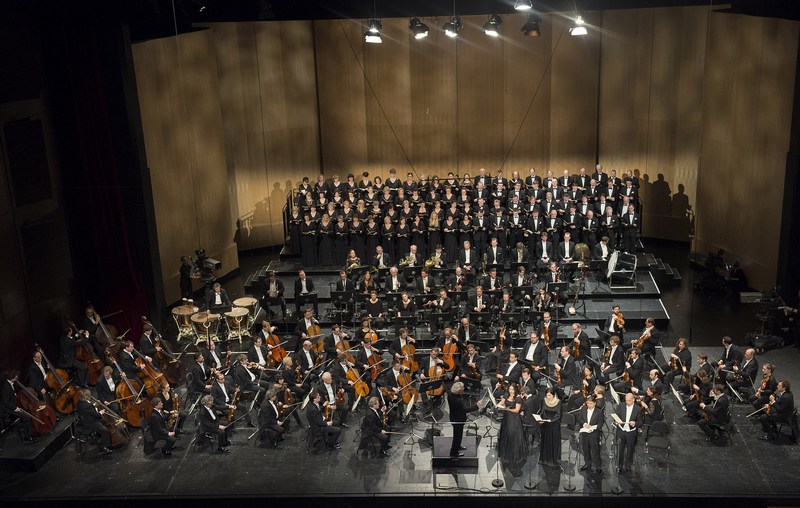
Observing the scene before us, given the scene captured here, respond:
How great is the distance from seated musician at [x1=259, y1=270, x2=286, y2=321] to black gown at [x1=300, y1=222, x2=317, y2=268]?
5.90ft

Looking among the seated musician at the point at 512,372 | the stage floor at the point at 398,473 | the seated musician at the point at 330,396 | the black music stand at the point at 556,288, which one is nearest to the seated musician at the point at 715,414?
the stage floor at the point at 398,473

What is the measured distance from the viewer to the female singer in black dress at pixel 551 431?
1109 centimetres

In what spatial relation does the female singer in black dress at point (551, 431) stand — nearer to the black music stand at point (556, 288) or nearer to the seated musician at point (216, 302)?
the black music stand at point (556, 288)

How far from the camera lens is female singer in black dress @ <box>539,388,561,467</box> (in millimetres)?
11094

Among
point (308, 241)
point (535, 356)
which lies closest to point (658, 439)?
point (535, 356)

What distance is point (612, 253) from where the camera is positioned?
15.9 m

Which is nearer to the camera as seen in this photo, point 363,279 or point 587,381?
point 587,381

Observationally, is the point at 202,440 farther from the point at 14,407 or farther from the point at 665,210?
the point at 665,210

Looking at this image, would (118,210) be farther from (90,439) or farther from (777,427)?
(777,427)

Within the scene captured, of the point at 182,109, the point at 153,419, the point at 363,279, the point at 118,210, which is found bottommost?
the point at 153,419

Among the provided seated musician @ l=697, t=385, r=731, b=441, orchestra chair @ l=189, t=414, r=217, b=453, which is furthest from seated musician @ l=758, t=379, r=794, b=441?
orchestra chair @ l=189, t=414, r=217, b=453

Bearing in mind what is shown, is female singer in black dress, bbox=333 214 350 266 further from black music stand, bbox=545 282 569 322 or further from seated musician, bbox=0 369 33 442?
seated musician, bbox=0 369 33 442

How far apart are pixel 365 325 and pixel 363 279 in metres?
1.80

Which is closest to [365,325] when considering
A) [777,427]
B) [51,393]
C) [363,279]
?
[363,279]
